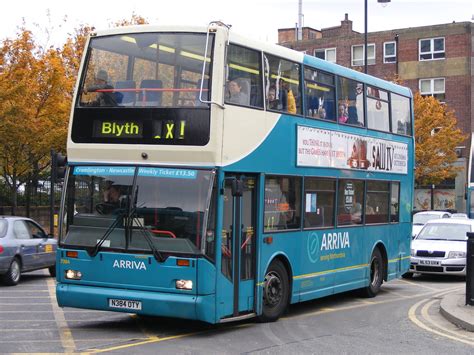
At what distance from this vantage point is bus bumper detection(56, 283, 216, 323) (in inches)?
393

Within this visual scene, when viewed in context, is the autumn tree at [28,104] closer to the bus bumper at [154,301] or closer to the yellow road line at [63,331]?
the yellow road line at [63,331]

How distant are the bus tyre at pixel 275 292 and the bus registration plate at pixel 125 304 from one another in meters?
2.20

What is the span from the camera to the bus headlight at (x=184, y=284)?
32.9 feet

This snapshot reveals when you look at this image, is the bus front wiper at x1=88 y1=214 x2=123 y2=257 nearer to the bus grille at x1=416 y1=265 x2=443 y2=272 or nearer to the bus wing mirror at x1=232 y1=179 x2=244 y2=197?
the bus wing mirror at x1=232 y1=179 x2=244 y2=197

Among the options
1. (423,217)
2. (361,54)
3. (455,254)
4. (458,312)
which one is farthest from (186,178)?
(361,54)

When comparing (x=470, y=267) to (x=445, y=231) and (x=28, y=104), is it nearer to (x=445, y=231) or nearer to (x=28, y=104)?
(x=445, y=231)

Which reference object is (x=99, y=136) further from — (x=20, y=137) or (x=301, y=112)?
(x=20, y=137)

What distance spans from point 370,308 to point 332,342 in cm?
414

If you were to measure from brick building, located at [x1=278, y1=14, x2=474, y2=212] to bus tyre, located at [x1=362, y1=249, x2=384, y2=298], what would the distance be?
122 feet

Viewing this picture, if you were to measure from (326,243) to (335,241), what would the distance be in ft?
1.36

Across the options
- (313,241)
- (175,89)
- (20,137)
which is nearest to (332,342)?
(313,241)

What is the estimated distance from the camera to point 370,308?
14148 millimetres

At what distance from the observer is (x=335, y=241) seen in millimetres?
14062

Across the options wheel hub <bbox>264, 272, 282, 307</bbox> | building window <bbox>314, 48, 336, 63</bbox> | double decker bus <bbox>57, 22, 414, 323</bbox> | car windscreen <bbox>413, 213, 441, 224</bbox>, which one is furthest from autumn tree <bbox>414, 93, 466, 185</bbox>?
wheel hub <bbox>264, 272, 282, 307</bbox>
